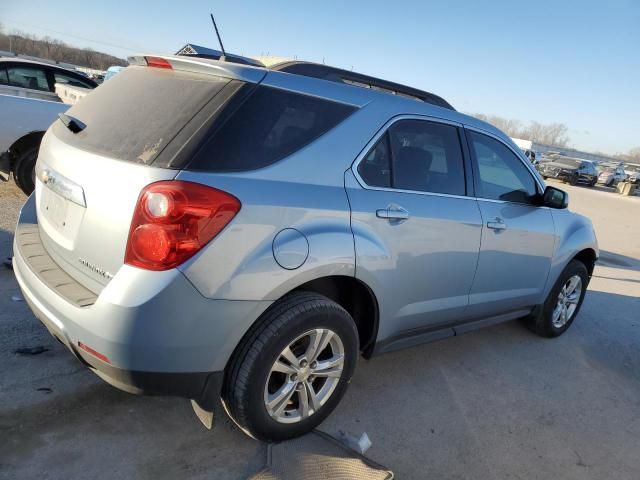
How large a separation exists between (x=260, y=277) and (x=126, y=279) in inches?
21.6

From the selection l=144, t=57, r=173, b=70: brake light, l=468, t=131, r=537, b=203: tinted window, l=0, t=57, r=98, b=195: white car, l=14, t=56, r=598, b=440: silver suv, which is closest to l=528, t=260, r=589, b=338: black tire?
l=468, t=131, r=537, b=203: tinted window

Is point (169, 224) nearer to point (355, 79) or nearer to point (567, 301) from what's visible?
point (355, 79)

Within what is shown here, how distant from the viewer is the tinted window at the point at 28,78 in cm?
767

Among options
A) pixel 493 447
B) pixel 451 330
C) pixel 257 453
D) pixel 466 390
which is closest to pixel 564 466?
pixel 493 447

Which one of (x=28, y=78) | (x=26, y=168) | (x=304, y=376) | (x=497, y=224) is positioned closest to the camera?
(x=304, y=376)

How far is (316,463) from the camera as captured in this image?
2.49m

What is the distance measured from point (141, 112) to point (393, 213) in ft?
4.50

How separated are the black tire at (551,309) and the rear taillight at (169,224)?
11.3 feet

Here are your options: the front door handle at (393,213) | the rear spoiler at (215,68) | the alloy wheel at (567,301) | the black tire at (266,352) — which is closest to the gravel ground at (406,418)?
the black tire at (266,352)

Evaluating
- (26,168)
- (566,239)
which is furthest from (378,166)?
(26,168)

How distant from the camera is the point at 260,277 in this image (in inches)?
86.9

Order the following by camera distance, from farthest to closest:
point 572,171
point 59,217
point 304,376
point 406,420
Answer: point 572,171 → point 406,420 → point 304,376 → point 59,217

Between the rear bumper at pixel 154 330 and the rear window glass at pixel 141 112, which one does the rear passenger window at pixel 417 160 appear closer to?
the rear window glass at pixel 141 112

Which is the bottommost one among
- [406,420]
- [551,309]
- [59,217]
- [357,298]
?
[406,420]
